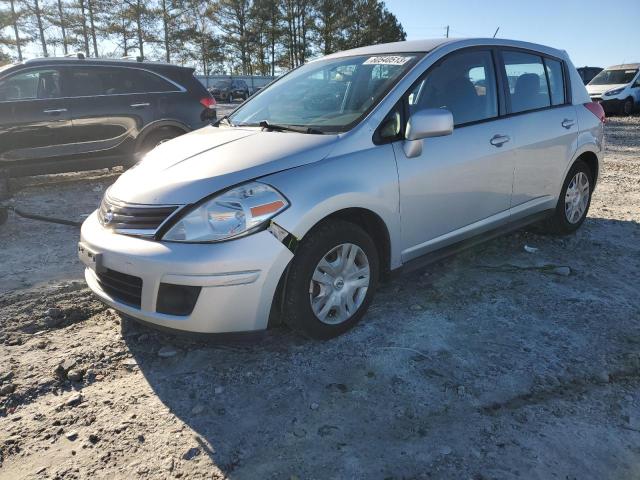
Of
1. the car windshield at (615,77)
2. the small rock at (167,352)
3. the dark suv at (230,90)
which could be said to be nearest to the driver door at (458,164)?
the small rock at (167,352)

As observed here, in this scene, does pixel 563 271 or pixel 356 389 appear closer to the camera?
pixel 356 389

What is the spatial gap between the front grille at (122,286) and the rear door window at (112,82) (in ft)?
17.1

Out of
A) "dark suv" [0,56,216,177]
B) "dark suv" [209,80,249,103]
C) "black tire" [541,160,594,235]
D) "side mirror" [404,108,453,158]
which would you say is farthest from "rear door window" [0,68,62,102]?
"dark suv" [209,80,249,103]

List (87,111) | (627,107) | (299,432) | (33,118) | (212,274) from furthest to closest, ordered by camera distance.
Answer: (627,107), (87,111), (33,118), (212,274), (299,432)

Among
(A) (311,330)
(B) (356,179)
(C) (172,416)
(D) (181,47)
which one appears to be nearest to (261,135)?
(B) (356,179)

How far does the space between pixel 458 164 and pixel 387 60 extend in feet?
2.94

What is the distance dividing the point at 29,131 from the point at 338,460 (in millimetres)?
6521

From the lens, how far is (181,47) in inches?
1636

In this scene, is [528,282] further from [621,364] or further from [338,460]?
[338,460]

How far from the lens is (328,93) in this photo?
3633 mm

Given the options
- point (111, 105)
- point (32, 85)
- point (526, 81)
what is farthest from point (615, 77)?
point (32, 85)

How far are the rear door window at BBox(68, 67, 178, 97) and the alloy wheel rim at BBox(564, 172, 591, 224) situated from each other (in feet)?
18.4

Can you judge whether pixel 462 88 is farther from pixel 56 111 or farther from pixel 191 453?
pixel 56 111

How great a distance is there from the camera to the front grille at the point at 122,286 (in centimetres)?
263
